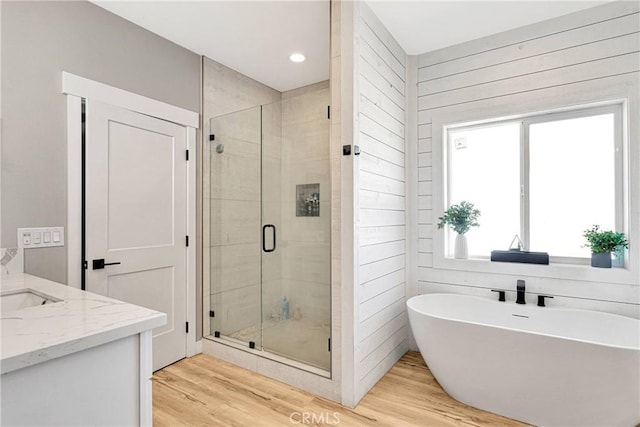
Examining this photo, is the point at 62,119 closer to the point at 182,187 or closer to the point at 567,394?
the point at 182,187

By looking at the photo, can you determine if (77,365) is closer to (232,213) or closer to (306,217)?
(306,217)

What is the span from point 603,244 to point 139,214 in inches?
130

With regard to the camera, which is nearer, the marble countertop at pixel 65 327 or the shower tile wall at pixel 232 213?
the marble countertop at pixel 65 327

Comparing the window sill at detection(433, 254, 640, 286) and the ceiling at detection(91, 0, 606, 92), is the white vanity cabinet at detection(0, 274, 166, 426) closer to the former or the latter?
the ceiling at detection(91, 0, 606, 92)

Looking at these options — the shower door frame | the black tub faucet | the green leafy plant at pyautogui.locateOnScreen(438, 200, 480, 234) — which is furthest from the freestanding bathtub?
the shower door frame

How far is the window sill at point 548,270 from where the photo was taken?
224 cm

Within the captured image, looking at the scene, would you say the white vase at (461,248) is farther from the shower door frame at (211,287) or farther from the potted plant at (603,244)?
the shower door frame at (211,287)

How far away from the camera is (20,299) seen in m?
1.56

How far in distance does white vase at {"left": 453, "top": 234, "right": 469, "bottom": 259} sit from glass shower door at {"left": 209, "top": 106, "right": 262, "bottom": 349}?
167 cm

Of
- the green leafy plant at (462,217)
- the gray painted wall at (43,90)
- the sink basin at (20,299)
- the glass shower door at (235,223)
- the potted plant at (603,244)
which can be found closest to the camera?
the sink basin at (20,299)

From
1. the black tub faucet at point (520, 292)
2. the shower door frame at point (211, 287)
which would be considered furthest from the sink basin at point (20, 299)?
the black tub faucet at point (520, 292)

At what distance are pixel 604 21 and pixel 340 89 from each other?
6.27ft

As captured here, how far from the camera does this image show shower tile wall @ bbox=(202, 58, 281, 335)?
2.93m

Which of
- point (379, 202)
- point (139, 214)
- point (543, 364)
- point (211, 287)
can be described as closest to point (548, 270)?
point (543, 364)
